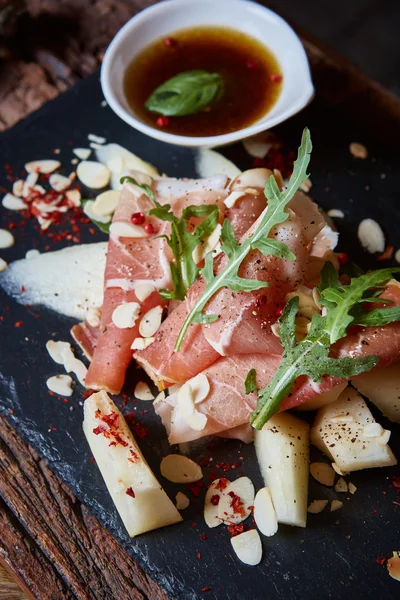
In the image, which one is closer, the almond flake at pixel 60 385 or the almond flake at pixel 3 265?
the almond flake at pixel 60 385

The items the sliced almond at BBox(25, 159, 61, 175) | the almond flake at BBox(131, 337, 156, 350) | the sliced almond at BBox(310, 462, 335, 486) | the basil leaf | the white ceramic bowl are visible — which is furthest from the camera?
the sliced almond at BBox(25, 159, 61, 175)

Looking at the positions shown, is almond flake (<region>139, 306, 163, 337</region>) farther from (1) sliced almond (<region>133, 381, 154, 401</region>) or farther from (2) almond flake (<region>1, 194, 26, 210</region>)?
(2) almond flake (<region>1, 194, 26, 210</region>)

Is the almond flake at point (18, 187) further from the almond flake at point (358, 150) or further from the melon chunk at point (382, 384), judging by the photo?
the melon chunk at point (382, 384)

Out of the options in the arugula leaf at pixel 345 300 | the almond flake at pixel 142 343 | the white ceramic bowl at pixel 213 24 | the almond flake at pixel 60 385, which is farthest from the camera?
the white ceramic bowl at pixel 213 24

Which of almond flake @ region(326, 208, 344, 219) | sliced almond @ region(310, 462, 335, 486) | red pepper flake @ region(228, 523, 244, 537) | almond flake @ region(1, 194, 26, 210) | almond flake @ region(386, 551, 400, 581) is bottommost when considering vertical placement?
almond flake @ region(386, 551, 400, 581)

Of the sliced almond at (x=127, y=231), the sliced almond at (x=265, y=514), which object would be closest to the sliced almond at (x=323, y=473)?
the sliced almond at (x=265, y=514)

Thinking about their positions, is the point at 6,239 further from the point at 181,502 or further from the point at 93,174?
the point at 181,502

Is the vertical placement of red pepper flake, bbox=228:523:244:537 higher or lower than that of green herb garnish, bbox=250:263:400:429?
lower

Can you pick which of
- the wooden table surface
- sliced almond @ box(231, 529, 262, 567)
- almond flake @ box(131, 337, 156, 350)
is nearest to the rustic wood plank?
the wooden table surface
